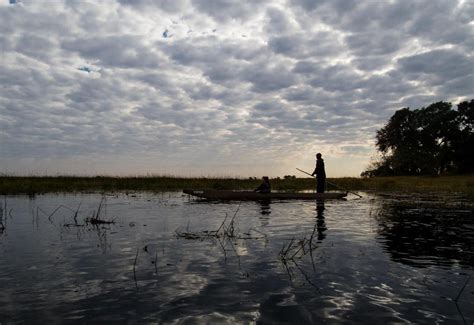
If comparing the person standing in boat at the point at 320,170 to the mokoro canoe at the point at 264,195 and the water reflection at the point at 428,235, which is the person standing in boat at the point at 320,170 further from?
the water reflection at the point at 428,235

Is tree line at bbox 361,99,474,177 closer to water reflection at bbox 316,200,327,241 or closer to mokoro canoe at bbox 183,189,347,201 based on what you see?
mokoro canoe at bbox 183,189,347,201

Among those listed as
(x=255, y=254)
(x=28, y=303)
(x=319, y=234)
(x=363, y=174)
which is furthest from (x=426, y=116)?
(x=28, y=303)

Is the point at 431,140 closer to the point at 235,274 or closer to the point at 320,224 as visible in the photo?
the point at 320,224

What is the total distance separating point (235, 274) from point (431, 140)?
58087 millimetres

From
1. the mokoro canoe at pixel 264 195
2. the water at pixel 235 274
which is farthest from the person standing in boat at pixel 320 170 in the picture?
the water at pixel 235 274

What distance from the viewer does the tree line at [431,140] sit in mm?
54000

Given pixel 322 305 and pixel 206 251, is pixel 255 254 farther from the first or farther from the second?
pixel 322 305

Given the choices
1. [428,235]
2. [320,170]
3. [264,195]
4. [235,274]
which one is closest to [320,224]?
[428,235]

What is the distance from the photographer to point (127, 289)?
6367 mm

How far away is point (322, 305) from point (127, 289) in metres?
3.15

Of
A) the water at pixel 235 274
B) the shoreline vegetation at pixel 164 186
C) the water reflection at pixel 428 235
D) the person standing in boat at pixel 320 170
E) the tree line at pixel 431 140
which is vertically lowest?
the water at pixel 235 274

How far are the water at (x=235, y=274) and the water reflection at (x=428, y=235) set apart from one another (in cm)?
5

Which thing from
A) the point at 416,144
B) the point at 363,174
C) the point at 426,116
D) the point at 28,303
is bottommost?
the point at 28,303

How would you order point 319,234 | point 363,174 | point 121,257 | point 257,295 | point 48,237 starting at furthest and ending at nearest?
point 363,174 → point 319,234 → point 48,237 → point 121,257 → point 257,295
